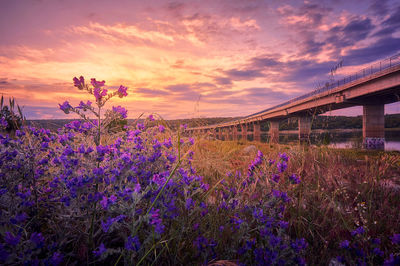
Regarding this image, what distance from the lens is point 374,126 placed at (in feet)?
97.9

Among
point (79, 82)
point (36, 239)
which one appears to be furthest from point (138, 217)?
point (79, 82)

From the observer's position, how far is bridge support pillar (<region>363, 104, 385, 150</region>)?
29.0 m

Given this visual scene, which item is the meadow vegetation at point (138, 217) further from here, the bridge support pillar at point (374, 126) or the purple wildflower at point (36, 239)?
the bridge support pillar at point (374, 126)

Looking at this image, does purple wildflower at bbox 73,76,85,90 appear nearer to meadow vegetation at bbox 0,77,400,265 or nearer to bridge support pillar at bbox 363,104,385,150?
meadow vegetation at bbox 0,77,400,265

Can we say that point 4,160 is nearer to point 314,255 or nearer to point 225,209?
point 225,209

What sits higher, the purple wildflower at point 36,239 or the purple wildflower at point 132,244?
the purple wildflower at point 36,239

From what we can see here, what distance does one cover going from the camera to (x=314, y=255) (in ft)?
6.59

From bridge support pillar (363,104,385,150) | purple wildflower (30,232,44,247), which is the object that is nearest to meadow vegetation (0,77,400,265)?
purple wildflower (30,232,44,247)

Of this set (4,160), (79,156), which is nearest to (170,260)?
(79,156)

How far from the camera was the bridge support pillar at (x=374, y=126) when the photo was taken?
29.0m

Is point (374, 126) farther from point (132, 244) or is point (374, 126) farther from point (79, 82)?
point (132, 244)

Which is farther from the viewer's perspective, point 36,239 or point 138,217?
point 138,217

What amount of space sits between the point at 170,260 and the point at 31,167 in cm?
168

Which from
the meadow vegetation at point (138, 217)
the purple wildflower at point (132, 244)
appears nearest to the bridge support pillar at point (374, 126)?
the meadow vegetation at point (138, 217)
